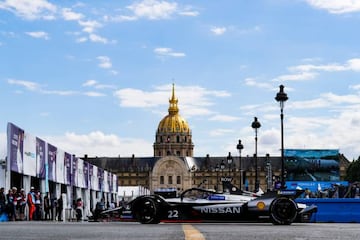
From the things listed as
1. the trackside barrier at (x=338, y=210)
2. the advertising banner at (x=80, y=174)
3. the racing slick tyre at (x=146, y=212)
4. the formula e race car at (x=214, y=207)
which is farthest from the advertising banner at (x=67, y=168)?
the racing slick tyre at (x=146, y=212)

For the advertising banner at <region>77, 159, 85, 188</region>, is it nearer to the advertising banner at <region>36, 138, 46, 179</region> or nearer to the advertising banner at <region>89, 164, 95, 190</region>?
the advertising banner at <region>89, 164, 95, 190</region>

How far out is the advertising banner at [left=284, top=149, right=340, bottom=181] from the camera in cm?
10394

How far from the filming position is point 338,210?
90.6ft

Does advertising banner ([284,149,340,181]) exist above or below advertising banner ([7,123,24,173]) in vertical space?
above

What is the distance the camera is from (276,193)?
61.1 feet

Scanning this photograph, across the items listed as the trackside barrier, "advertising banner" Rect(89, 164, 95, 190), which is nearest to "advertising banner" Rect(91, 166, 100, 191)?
"advertising banner" Rect(89, 164, 95, 190)

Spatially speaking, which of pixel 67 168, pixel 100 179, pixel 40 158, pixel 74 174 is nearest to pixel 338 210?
pixel 40 158

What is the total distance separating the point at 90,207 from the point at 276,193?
37058 millimetres

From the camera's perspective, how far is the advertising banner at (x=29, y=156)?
31633 mm

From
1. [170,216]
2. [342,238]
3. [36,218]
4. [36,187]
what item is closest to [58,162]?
[36,187]

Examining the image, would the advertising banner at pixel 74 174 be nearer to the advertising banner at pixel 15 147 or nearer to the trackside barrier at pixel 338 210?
the advertising banner at pixel 15 147

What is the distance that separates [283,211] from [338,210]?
32.4 feet

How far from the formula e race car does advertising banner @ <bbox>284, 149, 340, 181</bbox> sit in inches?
3300

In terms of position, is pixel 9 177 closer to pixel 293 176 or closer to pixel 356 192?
pixel 356 192
